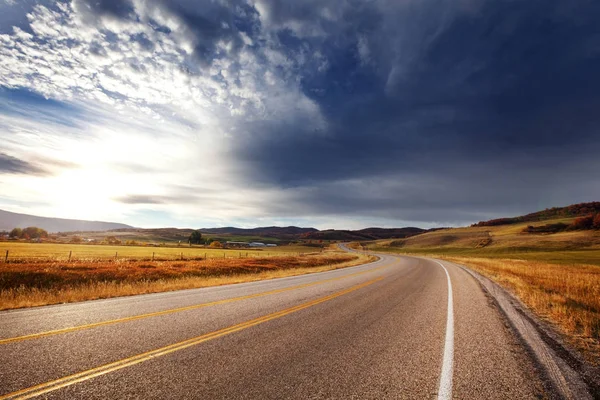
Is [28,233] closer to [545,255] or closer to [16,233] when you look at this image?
[16,233]

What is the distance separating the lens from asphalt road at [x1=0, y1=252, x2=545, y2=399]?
13.7ft

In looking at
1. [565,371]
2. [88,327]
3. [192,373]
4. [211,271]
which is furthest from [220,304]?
[211,271]

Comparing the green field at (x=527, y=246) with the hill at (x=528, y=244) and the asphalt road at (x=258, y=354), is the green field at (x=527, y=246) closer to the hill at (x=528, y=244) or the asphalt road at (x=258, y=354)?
the hill at (x=528, y=244)

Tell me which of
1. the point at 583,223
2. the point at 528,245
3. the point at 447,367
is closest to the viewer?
the point at 447,367

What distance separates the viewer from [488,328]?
7.71 meters

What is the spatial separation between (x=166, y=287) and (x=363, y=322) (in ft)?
35.5

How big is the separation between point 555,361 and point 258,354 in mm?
5409

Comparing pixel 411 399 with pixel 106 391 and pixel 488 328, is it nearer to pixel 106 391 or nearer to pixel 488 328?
pixel 106 391

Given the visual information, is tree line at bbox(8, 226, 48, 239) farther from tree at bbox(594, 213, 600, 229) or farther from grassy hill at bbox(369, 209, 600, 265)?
tree at bbox(594, 213, 600, 229)

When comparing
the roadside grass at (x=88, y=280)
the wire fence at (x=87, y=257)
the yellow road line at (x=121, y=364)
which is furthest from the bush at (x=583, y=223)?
the yellow road line at (x=121, y=364)

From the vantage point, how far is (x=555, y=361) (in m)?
5.46

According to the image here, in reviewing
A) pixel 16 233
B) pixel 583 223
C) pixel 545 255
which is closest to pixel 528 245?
pixel 545 255

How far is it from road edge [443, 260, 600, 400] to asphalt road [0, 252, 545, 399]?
241 millimetres

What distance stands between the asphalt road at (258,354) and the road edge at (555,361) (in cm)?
24
